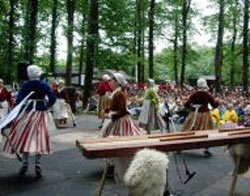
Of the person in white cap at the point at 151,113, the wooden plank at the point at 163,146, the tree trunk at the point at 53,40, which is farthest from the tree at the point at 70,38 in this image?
the wooden plank at the point at 163,146

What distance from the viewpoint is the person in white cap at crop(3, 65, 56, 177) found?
4.86 metres

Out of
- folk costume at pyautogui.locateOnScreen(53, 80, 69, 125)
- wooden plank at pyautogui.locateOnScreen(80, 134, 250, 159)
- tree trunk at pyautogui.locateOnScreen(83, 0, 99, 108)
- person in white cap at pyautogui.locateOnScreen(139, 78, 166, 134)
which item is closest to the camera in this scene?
wooden plank at pyautogui.locateOnScreen(80, 134, 250, 159)

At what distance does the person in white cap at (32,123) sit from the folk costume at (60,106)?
5961 mm

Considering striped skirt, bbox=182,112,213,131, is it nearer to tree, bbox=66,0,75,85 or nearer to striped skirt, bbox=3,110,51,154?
striped skirt, bbox=3,110,51,154

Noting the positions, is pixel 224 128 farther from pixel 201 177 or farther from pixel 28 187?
pixel 28 187

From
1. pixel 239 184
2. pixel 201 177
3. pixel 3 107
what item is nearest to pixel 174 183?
pixel 201 177

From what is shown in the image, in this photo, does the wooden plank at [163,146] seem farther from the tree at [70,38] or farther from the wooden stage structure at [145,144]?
the tree at [70,38]

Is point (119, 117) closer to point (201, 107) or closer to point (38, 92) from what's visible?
point (38, 92)

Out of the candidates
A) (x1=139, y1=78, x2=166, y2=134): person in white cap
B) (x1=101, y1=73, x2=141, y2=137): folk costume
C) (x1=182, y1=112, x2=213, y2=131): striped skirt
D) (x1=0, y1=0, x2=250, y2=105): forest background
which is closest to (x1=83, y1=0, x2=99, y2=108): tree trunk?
(x1=0, y1=0, x2=250, y2=105): forest background

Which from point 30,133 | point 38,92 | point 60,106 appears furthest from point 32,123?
point 60,106

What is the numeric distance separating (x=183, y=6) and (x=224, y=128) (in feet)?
74.4

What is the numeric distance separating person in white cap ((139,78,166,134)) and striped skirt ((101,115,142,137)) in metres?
3.60

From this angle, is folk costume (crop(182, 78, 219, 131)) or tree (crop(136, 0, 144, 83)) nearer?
folk costume (crop(182, 78, 219, 131))

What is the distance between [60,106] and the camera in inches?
443
